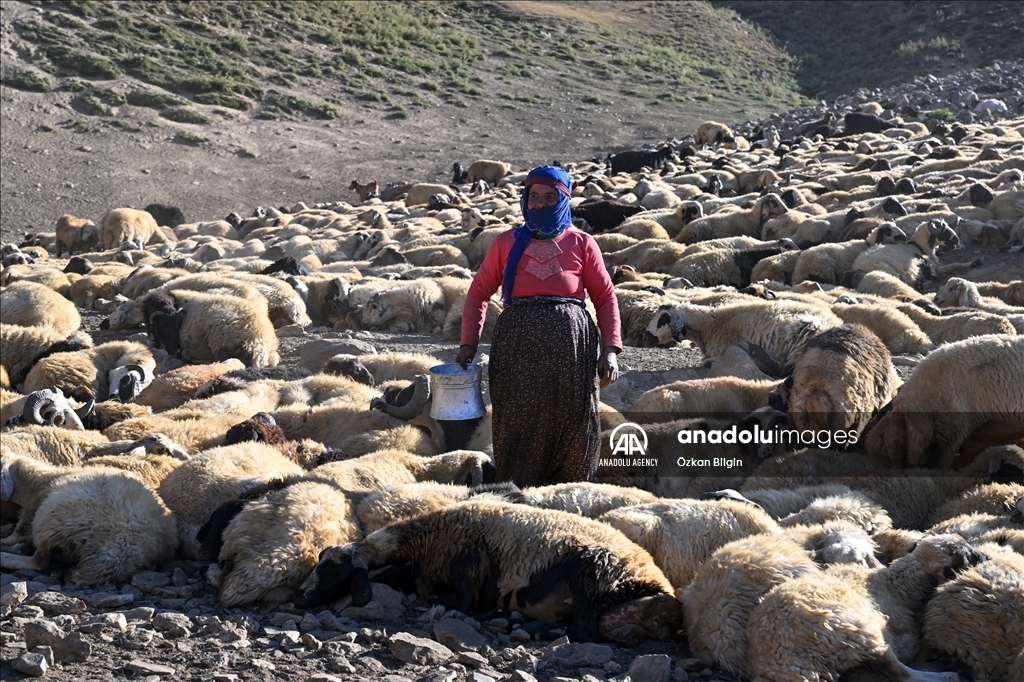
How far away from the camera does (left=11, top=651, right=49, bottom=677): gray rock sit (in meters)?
3.88

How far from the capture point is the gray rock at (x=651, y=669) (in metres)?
3.82

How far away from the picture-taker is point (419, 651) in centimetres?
407

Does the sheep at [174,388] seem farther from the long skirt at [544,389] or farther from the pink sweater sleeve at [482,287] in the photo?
the long skirt at [544,389]

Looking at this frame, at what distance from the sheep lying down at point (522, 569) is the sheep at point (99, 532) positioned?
37.9 inches

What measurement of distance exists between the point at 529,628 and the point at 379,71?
3833 centimetres

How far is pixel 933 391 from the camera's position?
6078mm

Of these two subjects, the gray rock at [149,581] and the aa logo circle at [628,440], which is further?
the aa logo circle at [628,440]

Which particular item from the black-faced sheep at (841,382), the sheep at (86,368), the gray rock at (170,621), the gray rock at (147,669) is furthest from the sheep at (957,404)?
the sheep at (86,368)

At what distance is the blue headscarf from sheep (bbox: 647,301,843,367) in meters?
3.43

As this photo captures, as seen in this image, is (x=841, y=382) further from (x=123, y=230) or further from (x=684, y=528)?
(x=123, y=230)

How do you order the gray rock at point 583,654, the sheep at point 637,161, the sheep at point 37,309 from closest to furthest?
the gray rock at point 583,654
the sheep at point 37,309
the sheep at point 637,161

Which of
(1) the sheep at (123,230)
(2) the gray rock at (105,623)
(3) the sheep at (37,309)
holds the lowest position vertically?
(1) the sheep at (123,230)

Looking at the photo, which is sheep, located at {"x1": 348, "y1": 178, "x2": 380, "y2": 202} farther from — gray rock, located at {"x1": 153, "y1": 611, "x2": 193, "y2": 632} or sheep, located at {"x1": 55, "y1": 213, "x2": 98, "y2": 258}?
gray rock, located at {"x1": 153, "y1": 611, "x2": 193, "y2": 632}

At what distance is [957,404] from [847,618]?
2.76 metres
